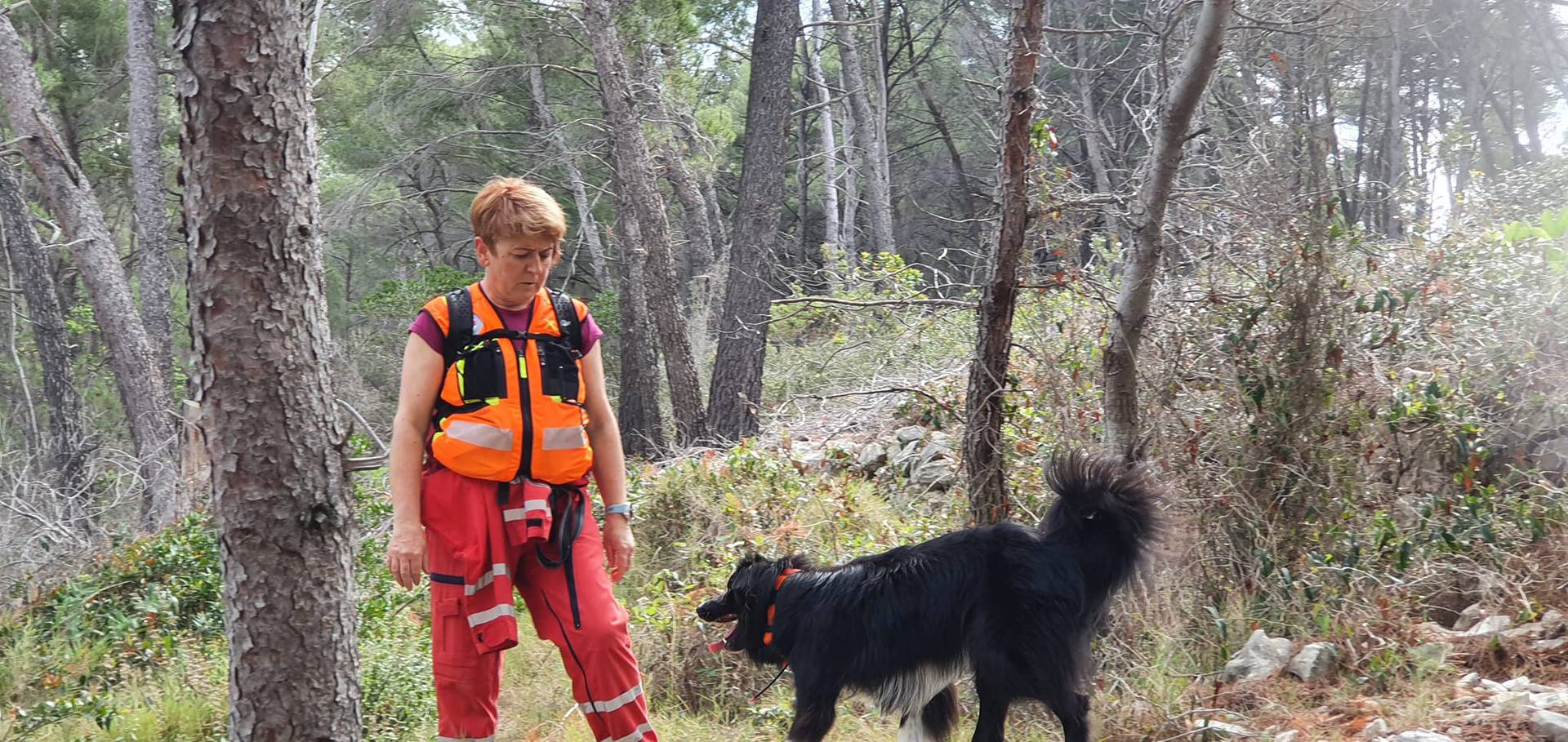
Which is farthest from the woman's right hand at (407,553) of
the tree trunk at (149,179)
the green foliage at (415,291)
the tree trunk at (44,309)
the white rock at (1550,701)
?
the green foliage at (415,291)

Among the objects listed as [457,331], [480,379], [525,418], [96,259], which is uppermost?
[96,259]

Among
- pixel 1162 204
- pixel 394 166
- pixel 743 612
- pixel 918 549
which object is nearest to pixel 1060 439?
pixel 1162 204

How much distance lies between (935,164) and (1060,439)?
67.2 ft

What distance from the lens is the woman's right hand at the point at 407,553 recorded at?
305 centimetres

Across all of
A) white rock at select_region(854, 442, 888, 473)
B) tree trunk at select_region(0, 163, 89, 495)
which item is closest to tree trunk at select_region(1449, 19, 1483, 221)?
white rock at select_region(854, 442, 888, 473)

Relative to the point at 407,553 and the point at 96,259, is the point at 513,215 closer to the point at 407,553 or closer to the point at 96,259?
the point at 407,553

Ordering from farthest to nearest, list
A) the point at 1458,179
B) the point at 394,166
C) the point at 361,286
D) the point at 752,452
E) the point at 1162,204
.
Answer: the point at 361,286
the point at 394,166
the point at 1458,179
the point at 752,452
the point at 1162,204

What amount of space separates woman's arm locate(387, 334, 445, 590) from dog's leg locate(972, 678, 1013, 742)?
6.05 feet

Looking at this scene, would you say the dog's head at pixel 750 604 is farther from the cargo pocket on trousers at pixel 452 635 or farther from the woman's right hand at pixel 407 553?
the woman's right hand at pixel 407 553

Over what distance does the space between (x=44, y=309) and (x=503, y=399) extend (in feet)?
47.9

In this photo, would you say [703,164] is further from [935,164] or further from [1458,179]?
[935,164]

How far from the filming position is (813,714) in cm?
365

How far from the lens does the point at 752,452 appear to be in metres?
7.31

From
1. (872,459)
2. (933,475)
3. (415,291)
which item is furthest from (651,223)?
(415,291)
